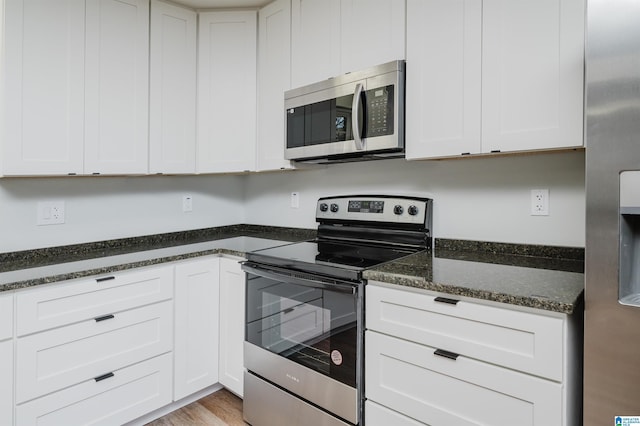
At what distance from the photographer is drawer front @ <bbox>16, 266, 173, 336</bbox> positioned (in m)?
1.58

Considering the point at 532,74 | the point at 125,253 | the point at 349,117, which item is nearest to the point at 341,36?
the point at 349,117

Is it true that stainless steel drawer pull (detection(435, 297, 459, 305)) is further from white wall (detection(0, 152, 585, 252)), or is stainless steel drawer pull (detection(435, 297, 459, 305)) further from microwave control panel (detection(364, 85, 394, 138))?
microwave control panel (detection(364, 85, 394, 138))

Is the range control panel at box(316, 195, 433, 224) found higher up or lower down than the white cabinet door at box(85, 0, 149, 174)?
lower down

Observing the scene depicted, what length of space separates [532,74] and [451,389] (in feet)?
3.91

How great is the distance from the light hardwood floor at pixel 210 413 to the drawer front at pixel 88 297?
2.16ft

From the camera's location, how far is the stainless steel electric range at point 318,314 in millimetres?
1576

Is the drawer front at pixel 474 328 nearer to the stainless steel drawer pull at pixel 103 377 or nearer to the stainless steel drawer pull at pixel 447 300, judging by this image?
the stainless steel drawer pull at pixel 447 300

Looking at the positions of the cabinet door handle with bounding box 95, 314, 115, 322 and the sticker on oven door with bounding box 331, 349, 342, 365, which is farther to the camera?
→ the cabinet door handle with bounding box 95, 314, 115, 322

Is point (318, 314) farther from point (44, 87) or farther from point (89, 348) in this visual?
point (44, 87)

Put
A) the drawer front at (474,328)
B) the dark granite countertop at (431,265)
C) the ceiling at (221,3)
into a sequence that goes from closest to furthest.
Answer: the drawer front at (474,328)
the dark granite countertop at (431,265)
the ceiling at (221,3)

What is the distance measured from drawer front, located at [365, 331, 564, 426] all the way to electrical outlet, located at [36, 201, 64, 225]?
1.79 meters

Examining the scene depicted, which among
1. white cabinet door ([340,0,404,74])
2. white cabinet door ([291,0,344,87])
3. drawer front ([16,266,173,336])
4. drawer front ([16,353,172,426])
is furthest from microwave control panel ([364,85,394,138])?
drawer front ([16,353,172,426])

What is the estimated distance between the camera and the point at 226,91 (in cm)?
249

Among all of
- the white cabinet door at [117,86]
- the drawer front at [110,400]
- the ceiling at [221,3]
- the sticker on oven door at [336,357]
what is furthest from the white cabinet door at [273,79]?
the drawer front at [110,400]
